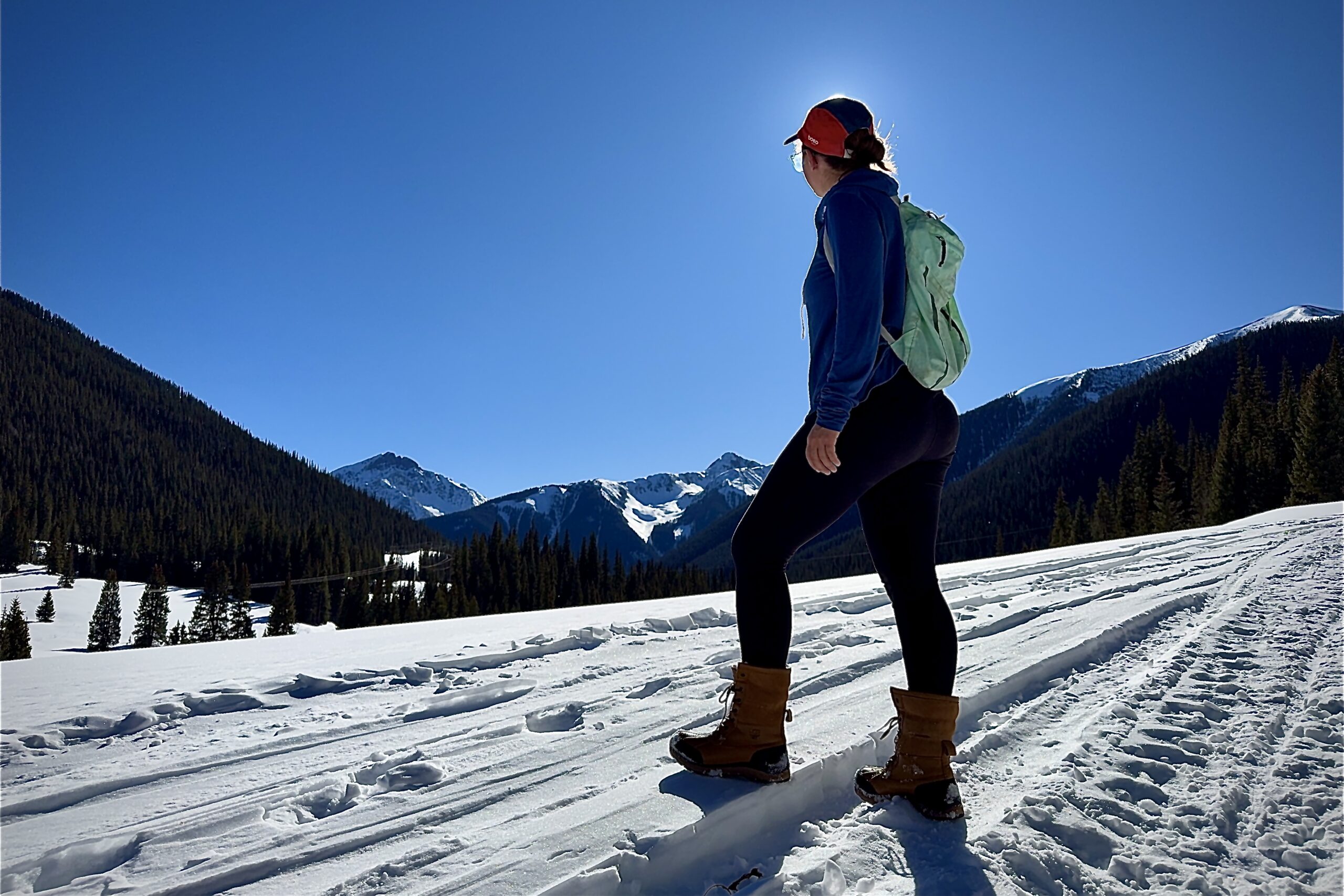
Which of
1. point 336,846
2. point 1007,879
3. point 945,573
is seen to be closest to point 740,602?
point 1007,879

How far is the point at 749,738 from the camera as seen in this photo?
1853 mm

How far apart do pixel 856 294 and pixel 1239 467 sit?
47203 mm

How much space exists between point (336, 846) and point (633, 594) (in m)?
73.9

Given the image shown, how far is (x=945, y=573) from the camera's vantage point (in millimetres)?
7406

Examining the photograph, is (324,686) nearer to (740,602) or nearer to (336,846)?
(336,846)

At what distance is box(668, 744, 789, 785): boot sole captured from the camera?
1798mm

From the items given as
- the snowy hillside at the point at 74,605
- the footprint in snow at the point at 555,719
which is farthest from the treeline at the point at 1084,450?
the footprint in snow at the point at 555,719

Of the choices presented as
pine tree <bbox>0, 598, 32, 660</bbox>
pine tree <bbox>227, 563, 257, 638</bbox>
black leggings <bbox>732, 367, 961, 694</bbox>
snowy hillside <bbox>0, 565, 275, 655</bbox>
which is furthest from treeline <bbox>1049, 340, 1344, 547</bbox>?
snowy hillside <bbox>0, 565, 275, 655</bbox>

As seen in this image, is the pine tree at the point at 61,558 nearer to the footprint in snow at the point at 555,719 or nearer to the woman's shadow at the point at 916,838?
the footprint in snow at the point at 555,719

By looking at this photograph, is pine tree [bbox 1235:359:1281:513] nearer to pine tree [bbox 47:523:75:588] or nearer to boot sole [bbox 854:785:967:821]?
boot sole [bbox 854:785:967:821]

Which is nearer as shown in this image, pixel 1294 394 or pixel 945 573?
pixel 945 573

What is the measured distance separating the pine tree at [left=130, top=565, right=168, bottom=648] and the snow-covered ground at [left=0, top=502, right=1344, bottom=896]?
277ft

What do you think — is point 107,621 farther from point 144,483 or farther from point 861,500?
point 861,500

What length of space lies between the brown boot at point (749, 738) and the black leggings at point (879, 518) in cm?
6
